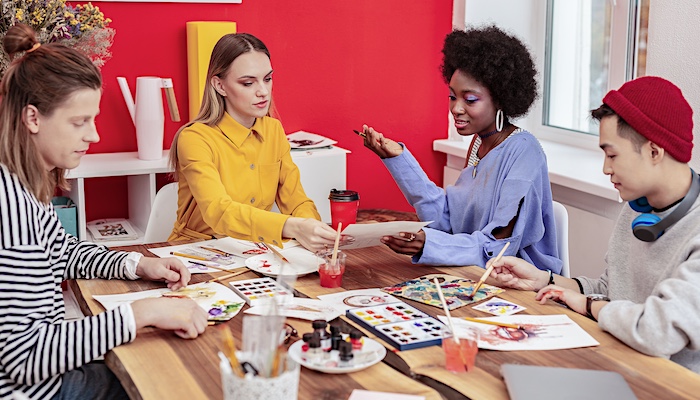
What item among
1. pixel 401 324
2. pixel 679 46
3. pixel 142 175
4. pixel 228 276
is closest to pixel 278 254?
pixel 228 276

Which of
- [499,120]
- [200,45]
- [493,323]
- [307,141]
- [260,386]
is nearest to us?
[260,386]

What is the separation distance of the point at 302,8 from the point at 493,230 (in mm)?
1765

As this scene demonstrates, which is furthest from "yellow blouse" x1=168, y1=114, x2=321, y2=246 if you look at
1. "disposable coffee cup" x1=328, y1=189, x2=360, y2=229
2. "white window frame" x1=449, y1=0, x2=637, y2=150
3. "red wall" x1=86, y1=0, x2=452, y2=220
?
"white window frame" x1=449, y1=0, x2=637, y2=150

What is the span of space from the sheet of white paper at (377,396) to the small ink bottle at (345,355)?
0.10 m

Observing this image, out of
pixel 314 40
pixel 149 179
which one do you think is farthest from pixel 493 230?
pixel 314 40

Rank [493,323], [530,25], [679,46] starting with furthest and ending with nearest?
[530,25] < [679,46] < [493,323]

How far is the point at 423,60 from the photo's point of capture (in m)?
4.01

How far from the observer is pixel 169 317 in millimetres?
1611

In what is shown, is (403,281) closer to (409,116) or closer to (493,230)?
(493,230)

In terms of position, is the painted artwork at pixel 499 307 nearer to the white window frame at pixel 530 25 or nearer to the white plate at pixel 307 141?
the white plate at pixel 307 141

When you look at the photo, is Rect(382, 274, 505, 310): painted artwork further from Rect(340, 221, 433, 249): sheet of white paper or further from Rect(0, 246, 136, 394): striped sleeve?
Rect(0, 246, 136, 394): striped sleeve

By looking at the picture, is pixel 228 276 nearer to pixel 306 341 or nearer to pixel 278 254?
pixel 278 254

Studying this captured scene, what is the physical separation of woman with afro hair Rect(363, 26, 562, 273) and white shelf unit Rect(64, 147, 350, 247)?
884 millimetres

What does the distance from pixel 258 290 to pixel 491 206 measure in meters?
0.83
